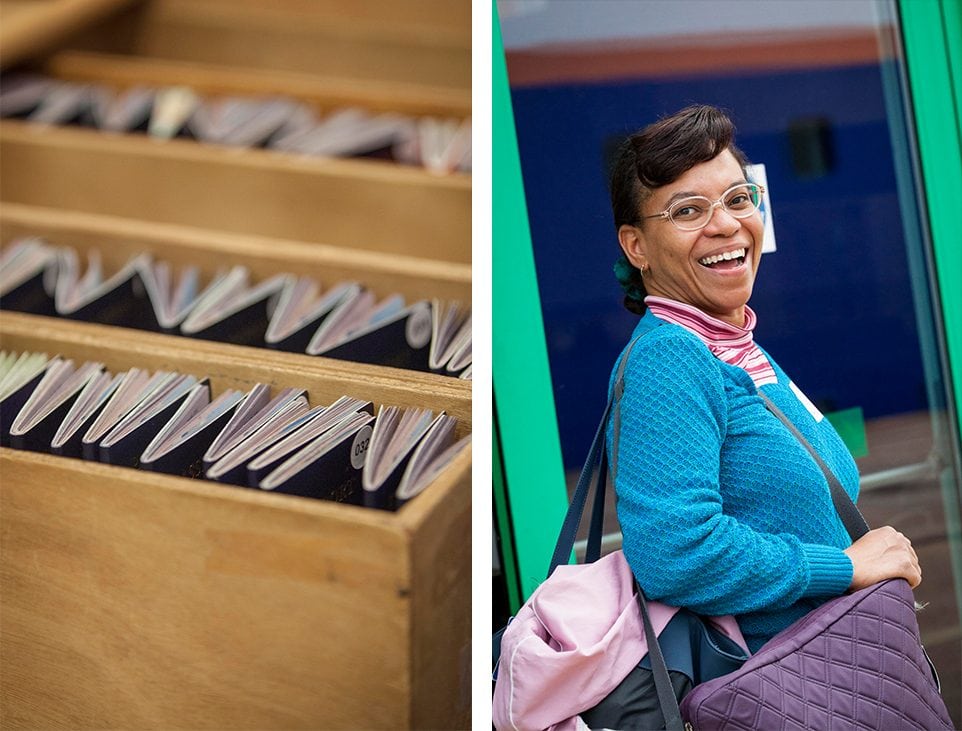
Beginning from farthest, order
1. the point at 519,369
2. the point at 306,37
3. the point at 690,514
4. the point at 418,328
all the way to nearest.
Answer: the point at 306,37, the point at 519,369, the point at 418,328, the point at 690,514

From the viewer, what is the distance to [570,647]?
4.52 ft

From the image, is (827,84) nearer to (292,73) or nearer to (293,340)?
(293,340)

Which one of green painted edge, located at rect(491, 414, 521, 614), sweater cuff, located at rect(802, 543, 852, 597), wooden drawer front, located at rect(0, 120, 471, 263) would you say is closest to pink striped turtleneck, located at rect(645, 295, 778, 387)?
sweater cuff, located at rect(802, 543, 852, 597)

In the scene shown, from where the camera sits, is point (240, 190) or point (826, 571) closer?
point (826, 571)

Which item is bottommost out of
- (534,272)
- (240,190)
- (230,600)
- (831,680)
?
(831,680)

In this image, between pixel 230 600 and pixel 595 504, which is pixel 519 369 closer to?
pixel 595 504

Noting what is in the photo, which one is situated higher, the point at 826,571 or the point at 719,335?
the point at 719,335

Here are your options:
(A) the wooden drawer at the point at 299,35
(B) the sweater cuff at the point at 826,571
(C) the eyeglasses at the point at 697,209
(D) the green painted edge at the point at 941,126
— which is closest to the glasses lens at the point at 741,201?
(C) the eyeglasses at the point at 697,209

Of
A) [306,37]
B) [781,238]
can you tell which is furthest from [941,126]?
[306,37]

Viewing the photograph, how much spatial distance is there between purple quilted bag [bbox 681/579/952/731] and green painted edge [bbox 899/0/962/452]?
0.93 metres

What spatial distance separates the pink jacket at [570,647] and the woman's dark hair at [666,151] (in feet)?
1.72

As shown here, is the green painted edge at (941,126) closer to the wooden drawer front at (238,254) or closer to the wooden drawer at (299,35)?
the wooden drawer front at (238,254)

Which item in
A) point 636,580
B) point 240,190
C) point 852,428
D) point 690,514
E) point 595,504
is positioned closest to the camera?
point 690,514

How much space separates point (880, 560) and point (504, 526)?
2.33 ft
